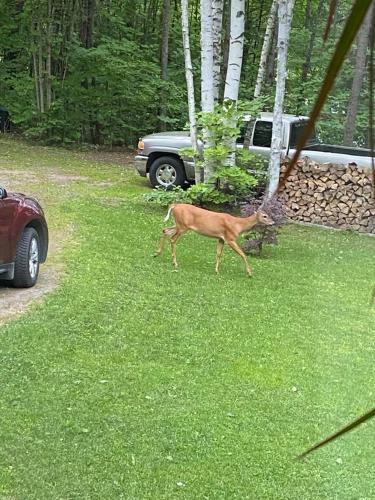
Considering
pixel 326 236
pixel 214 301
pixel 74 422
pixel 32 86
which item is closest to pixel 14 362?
pixel 74 422

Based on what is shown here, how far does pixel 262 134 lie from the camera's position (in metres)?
12.3

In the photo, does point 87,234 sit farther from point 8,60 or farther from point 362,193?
point 8,60

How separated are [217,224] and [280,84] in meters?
3.00

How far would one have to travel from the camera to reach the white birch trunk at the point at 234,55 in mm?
10922

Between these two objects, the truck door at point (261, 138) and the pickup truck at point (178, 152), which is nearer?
the pickup truck at point (178, 152)

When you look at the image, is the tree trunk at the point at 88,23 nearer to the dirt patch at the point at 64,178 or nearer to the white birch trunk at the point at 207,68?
the dirt patch at the point at 64,178

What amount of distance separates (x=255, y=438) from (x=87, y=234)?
18.7ft

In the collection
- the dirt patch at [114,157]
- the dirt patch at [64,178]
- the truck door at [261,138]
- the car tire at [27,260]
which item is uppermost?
the truck door at [261,138]

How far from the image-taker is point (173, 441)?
4.16 metres

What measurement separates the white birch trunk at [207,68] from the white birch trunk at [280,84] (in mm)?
1012

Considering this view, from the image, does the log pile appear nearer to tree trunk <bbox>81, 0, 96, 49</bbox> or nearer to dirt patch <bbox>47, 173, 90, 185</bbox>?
dirt patch <bbox>47, 173, 90, 185</bbox>

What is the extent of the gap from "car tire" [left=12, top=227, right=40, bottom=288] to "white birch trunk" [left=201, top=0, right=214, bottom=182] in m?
4.53

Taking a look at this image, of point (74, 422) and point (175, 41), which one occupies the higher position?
point (175, 41)

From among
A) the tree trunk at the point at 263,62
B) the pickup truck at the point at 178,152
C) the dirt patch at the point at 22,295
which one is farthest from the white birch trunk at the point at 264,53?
the dirt patch at the point at 22,295
